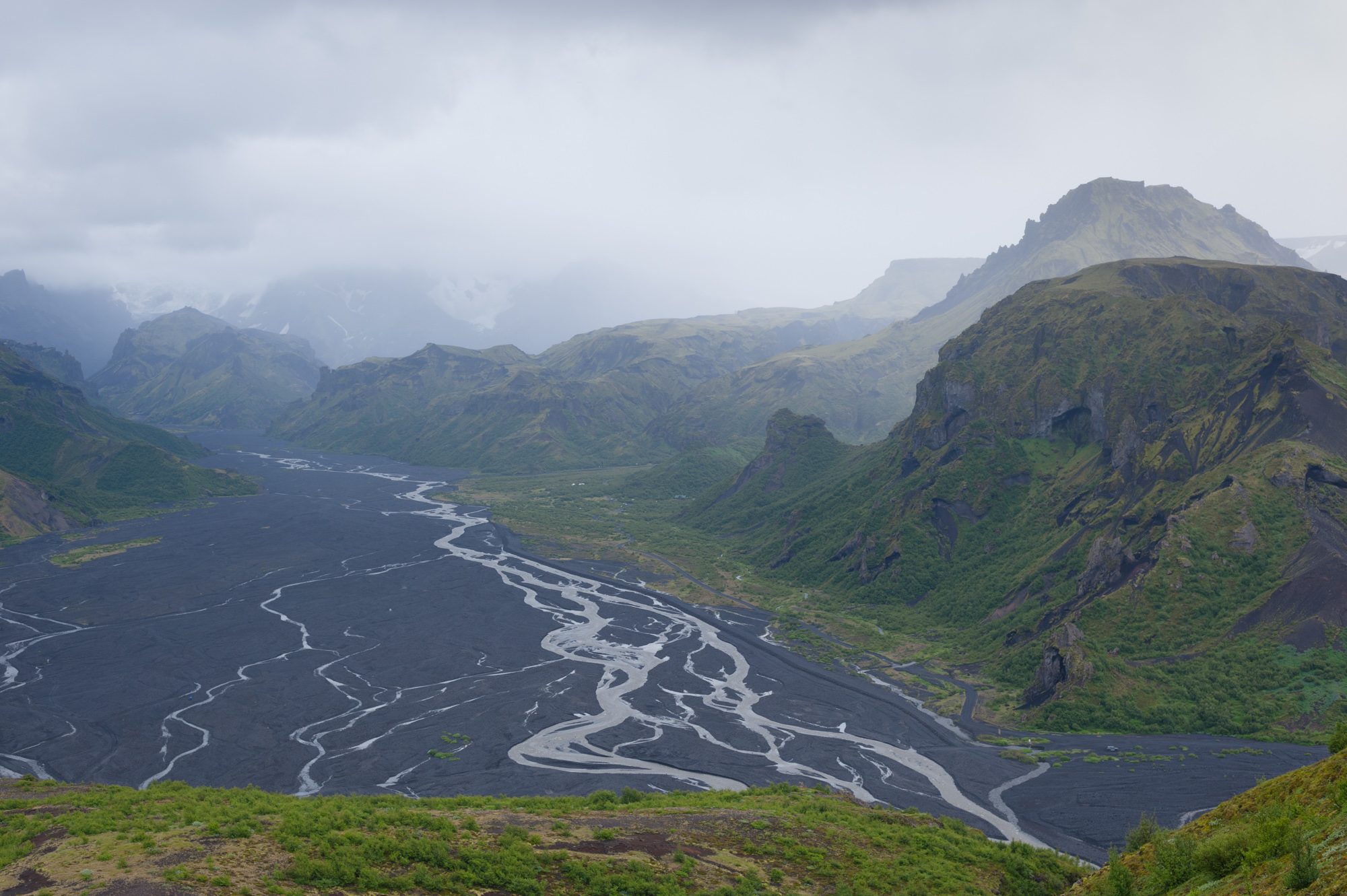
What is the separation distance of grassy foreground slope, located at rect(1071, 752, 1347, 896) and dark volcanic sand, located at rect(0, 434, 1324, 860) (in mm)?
34183

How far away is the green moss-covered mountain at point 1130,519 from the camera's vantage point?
96125 mm

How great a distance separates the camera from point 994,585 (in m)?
140

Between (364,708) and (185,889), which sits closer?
(185,889)

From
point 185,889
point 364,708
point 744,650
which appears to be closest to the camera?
point 185,889

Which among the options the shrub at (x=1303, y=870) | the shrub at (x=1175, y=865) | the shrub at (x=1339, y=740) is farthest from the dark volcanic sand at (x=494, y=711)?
the shrub at (x=1303, y=870)

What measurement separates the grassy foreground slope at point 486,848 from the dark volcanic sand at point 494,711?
2084cm

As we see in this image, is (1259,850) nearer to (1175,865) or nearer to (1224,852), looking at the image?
(1224,852)

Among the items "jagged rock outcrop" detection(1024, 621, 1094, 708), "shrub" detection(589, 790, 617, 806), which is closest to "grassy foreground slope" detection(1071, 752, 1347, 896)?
"shrub" detection(589, 790, 617, 806)

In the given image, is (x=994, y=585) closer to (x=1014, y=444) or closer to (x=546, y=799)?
(x=1014, y=444)

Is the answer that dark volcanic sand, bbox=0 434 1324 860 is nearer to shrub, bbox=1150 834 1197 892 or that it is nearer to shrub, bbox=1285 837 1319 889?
shrub, bbox=1150 834 1197 892

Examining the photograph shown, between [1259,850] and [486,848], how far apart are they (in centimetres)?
3475

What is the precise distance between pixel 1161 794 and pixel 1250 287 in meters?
151

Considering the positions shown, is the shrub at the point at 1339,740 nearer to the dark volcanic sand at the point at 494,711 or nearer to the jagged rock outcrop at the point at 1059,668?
the dark volcanic sand at the point at 494,711

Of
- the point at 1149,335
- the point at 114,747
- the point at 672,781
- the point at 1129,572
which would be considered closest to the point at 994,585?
the point at 1129,572
